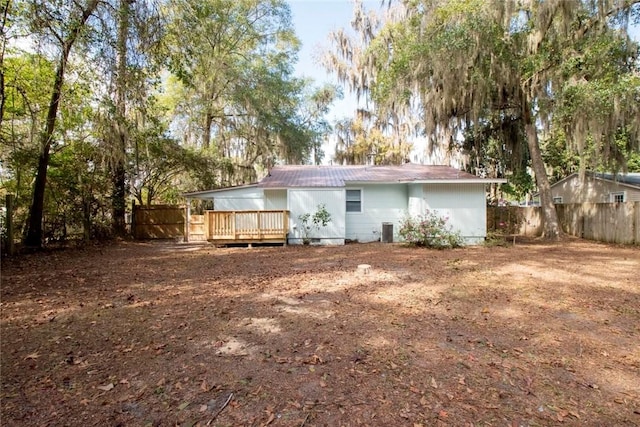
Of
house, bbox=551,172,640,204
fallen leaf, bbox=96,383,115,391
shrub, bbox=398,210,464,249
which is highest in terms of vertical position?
house, bbox=551,172,640,204

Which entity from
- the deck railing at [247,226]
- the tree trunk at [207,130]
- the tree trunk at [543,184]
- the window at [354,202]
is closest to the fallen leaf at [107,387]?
the deck railing at [247,226]

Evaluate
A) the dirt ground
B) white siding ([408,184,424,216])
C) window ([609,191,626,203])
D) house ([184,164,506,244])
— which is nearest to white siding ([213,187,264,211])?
house ([184,164,506,244])

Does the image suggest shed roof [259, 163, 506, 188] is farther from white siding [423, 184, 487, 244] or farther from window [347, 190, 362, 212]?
window [347, 190, 362, 212]

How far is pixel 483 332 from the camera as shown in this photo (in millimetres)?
3693

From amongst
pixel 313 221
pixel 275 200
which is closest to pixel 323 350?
pixel 313 221

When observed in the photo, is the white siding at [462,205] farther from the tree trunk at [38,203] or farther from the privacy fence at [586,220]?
the tree trunk at [38,203]

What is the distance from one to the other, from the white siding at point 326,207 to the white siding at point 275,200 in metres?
0.94

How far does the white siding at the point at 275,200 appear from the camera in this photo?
13055 millimetres

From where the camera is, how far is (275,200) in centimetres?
1309

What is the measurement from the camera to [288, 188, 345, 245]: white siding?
1213 centimetres

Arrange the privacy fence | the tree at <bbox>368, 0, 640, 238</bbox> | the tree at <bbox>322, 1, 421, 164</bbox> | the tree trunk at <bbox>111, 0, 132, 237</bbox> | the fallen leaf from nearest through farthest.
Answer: the fallen leaf
the tree trunk at <bbox>111, 0, 132, 237</bbox>
the tree at <bbox>368, 0, 640, 238</bbox>
the privacy fence
the tree at <bbox>322, 1, 421, 164</bbox>

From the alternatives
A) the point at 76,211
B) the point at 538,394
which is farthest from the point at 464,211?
the point at 76,211

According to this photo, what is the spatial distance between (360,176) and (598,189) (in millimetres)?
12610

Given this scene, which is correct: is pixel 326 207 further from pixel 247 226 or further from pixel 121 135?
pixel 121 135
